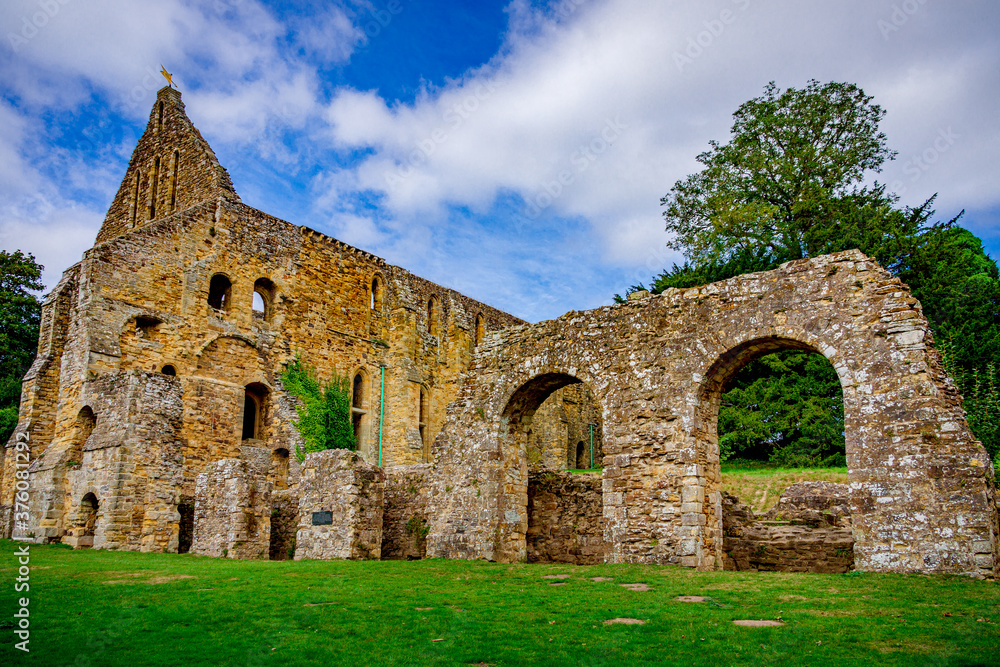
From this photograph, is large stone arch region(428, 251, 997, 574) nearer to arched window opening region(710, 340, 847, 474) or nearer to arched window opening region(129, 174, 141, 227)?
arched window opening region(710, 340, 847, 474)

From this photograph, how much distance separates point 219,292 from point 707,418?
2037cm

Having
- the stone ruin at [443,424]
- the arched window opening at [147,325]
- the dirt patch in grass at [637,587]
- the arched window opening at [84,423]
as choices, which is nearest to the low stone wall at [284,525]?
the stone ruin at [443,424]

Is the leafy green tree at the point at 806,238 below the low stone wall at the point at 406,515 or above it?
above

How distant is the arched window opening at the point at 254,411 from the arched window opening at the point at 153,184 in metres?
9.23

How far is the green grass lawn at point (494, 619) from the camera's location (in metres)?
6.28

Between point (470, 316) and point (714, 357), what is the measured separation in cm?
2490

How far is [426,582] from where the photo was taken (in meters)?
11.1

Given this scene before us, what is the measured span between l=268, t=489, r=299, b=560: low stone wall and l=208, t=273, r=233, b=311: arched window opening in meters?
11.0

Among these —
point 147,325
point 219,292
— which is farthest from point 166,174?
point 147,325

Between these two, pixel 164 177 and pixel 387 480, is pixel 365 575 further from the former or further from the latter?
pixel 164 177

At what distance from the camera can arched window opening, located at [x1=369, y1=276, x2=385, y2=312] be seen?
3334cm

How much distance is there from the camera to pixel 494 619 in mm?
7938

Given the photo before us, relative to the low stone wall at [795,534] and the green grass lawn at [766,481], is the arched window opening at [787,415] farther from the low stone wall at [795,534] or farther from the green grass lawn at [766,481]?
the low stone wall at [795,534]

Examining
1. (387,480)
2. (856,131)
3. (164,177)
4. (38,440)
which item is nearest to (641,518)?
(387,480)
